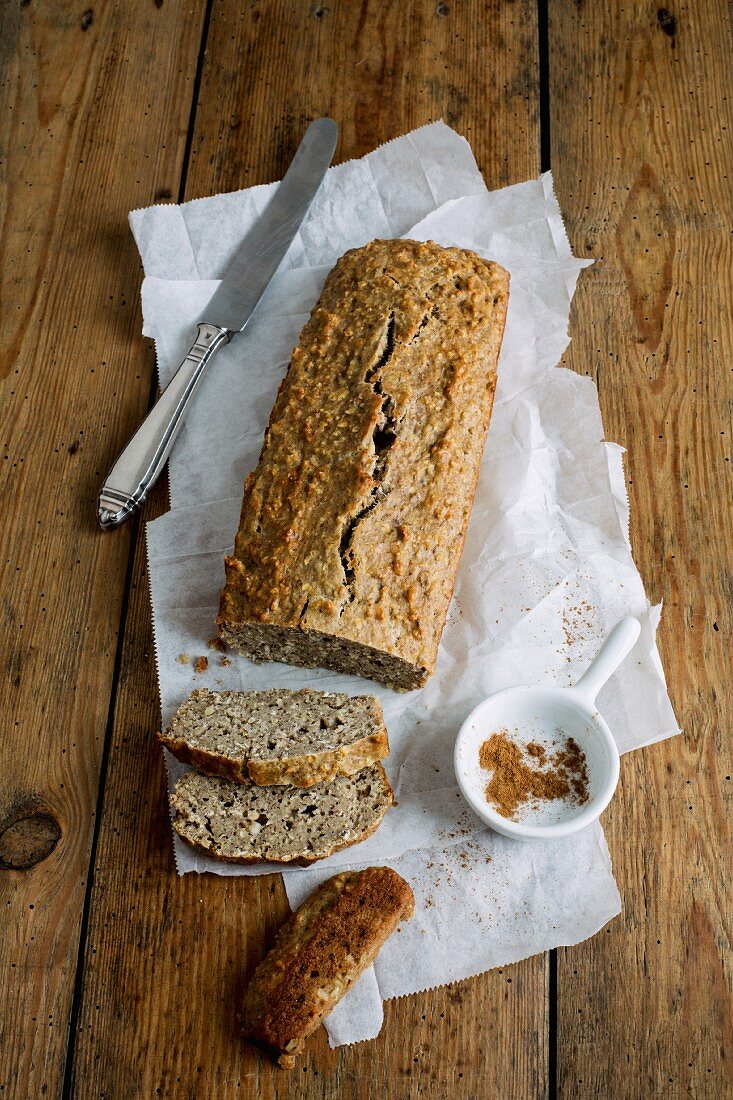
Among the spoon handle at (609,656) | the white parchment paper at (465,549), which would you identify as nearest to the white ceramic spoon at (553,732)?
the spoon handle at (609,656)

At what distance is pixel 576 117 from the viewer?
3.77 metres

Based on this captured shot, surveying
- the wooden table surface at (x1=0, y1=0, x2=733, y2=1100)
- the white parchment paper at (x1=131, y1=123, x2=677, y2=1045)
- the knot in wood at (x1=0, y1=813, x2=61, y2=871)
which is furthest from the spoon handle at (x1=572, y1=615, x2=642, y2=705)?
the knot in wood at (x1=0, y1=813, x2=61, y2=871)

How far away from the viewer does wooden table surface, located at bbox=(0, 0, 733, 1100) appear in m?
2.90

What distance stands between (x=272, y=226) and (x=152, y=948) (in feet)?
8.32

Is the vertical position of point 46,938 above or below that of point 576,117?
below

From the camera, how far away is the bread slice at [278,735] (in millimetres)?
2898

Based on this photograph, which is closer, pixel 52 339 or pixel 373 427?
pixel 373 427

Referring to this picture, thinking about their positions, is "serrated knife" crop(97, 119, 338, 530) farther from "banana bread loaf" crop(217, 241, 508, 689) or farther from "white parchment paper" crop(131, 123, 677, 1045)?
"banana bread loaf" crop(217, 241, 508, 689)

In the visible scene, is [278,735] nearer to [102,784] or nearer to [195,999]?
[102,784]

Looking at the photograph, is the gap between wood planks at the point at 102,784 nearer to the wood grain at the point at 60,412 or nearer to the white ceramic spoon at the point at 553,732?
the wood grain at the point at 60,412

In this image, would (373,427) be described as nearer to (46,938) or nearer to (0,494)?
(0,494)

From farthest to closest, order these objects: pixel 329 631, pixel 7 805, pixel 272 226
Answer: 1. pixel 272 226
2. pixel 7 805
3. pixel 329 631

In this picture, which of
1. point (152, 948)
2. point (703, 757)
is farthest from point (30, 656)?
point (703, 757)

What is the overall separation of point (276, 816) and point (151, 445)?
1313 mm
